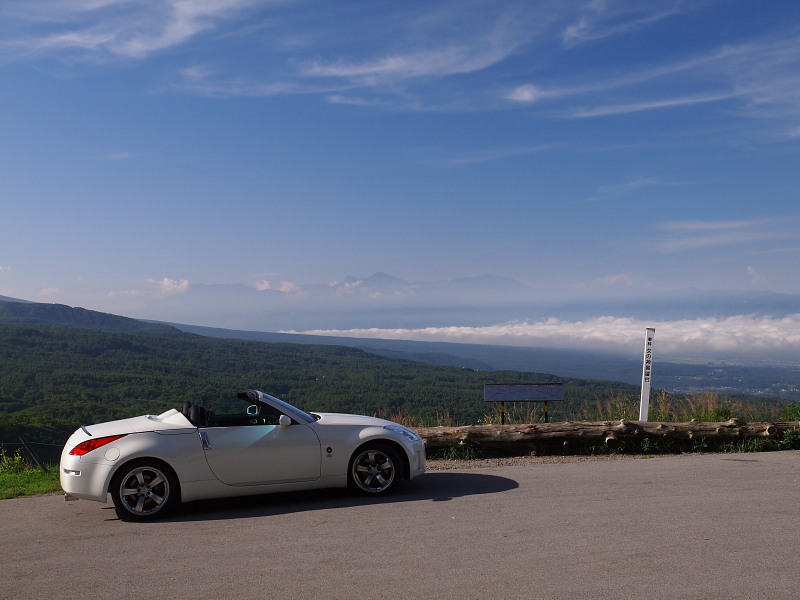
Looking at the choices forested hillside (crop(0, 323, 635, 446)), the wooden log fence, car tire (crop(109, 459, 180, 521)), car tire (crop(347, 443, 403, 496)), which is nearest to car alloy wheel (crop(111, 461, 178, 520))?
car tire (crop(109, 459, 180, 521))

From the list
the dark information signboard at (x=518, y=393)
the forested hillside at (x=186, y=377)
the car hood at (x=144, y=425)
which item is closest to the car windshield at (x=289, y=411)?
the car hood at (x=144, y=425)

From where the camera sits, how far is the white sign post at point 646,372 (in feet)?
44.8

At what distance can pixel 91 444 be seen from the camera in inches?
307

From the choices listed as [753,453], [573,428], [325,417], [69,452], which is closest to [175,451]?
[69,452]

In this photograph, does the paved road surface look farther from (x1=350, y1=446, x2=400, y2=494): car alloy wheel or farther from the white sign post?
the white sign post

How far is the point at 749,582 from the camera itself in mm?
5348

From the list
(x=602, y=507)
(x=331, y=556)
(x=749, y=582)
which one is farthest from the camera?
(x=602, y=507)

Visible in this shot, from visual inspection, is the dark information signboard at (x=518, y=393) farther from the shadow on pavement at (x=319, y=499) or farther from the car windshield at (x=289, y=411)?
the car windshield at (x=289, y=411)

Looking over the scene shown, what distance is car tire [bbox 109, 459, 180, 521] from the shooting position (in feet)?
25.2

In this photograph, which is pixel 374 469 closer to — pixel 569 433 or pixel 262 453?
pixel 262 453

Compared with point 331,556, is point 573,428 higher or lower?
higher

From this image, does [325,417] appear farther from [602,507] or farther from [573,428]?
[573,428]

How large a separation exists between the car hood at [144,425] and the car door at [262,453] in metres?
0.31

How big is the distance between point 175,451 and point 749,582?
5383 mm
